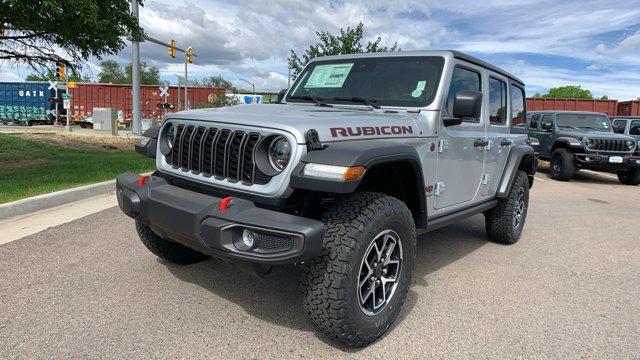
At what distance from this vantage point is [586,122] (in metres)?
12.5

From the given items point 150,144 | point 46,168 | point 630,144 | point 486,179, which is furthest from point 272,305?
point 630,144

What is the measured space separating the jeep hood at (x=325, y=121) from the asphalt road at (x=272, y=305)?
4.12 ft

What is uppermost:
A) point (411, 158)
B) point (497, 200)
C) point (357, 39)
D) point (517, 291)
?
point (357, 39)

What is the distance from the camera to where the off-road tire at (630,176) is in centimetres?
1184

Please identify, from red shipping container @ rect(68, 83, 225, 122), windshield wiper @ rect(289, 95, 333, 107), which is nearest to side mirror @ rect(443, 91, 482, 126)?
windshield wiper @ rect(289, 95, 333, 107)

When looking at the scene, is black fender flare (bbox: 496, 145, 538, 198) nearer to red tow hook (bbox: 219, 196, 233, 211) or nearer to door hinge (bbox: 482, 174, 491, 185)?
door hinge (bbox: 482, 174, 491, 185)

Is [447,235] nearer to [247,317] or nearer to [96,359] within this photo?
[247,317]

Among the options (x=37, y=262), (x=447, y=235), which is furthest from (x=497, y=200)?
(x=37, y=262)

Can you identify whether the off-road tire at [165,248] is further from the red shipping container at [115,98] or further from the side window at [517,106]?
the red shipping container at [115,98]

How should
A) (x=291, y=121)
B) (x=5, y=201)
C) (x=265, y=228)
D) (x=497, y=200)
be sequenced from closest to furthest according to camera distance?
1. (x=265, y=228)
2. (x=291, y=121)
3. (x=497, y=200)
4. (x=5, y=201)

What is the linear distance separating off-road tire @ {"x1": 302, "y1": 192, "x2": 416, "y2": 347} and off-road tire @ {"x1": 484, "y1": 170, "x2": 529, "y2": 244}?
265cm

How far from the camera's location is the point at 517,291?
378cm

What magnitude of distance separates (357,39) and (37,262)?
1374 centimetres

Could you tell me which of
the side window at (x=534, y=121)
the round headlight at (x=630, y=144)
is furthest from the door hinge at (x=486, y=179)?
the side window at (x=534, y=121)
